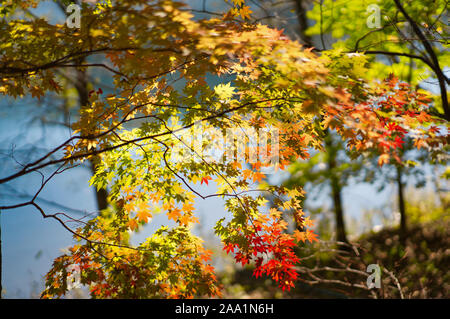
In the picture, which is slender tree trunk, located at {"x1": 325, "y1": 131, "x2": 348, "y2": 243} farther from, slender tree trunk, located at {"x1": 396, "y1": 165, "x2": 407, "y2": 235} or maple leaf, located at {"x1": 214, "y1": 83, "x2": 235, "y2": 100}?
maple leaf, located at {"x1": 214, "y1": 83, "x2": 235, "y2": 100}

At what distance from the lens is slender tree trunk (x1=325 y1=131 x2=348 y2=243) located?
704 centimetres

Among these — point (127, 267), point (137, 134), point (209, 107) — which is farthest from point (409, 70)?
point (127, 267)

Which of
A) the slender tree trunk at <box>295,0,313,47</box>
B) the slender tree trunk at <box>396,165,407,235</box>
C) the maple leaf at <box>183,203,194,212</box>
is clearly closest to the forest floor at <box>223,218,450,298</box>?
the slender tree trunk at <box>396,165,407,235</box>

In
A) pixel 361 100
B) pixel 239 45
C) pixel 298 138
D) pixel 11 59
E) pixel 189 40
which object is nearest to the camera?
pixel 239 45

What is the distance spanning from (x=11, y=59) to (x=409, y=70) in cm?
709

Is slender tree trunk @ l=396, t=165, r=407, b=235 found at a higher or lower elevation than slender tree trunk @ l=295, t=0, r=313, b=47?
lower

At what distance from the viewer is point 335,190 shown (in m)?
7.12

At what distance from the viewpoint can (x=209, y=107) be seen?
9.95 ft

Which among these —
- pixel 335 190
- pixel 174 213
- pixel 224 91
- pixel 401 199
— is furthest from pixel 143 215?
pixel 401 199

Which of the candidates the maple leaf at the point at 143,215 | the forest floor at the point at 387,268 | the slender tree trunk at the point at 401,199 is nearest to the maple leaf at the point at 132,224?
the maple leaf at the point at 143,215

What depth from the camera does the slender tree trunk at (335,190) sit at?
7.04m

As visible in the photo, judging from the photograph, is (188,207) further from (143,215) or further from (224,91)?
(224,91)
